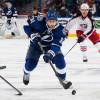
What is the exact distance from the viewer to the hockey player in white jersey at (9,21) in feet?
49.4

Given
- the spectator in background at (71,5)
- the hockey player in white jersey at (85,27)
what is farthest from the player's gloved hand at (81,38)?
the spectator in background at (71,5)

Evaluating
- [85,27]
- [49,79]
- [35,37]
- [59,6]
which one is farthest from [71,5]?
[35,37]

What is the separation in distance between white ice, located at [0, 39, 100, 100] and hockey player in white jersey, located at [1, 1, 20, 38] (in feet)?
12.6

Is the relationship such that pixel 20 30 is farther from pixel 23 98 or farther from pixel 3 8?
pixel 23 98

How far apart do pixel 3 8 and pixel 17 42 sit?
3.26 m

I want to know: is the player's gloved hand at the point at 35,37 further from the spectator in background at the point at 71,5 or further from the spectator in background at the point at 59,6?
the spectator in background at the point at 71,5

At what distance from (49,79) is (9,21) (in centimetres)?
861

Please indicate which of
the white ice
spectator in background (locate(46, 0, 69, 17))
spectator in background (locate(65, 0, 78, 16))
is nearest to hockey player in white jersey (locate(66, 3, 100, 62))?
the white ice

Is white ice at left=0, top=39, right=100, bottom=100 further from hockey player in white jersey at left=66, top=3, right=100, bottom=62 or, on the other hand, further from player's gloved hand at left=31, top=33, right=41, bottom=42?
player's gloved hand at left=31, top=33, right=41, bottom=42

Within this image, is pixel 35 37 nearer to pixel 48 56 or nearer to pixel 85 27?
pixel 48 56

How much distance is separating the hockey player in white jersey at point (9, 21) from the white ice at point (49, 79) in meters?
3.83

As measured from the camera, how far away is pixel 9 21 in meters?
15.5

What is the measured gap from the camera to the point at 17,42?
43.4 feet

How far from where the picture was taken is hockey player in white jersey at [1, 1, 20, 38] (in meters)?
15.1
